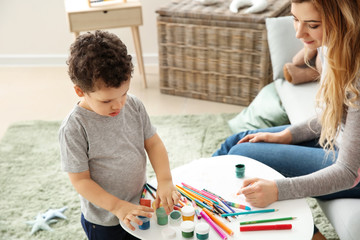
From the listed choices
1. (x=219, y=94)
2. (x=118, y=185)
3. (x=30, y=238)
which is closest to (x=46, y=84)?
(x=219, y=94)

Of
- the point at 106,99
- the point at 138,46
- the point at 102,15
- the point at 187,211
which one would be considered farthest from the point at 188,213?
the point at 138,46

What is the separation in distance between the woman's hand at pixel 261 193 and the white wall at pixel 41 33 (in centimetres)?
212

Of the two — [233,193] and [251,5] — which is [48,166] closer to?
[233,193]

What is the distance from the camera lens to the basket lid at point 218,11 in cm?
238

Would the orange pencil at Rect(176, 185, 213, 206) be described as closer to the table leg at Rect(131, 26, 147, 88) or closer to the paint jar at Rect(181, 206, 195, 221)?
the paint jar at Rect(181, 206, 195, 221)

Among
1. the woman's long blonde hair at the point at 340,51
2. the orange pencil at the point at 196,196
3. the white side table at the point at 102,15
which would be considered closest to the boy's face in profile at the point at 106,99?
the orange pencil at the point at 196,196

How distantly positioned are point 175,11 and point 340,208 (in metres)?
1.56

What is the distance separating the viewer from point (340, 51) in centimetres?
116

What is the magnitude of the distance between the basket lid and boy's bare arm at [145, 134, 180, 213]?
4.34 feet

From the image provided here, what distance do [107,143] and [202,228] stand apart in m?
0.31

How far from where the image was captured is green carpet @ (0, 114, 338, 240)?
178cm

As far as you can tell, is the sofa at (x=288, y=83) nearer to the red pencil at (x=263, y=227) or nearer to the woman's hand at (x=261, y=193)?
the woman's hand at (x=261, y=193)

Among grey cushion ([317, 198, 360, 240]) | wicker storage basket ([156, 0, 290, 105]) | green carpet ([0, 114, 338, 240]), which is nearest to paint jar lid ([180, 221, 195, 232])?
grey cushion ([317, 198, 360, 240])

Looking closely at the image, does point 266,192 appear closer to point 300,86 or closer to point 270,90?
point 300,86
